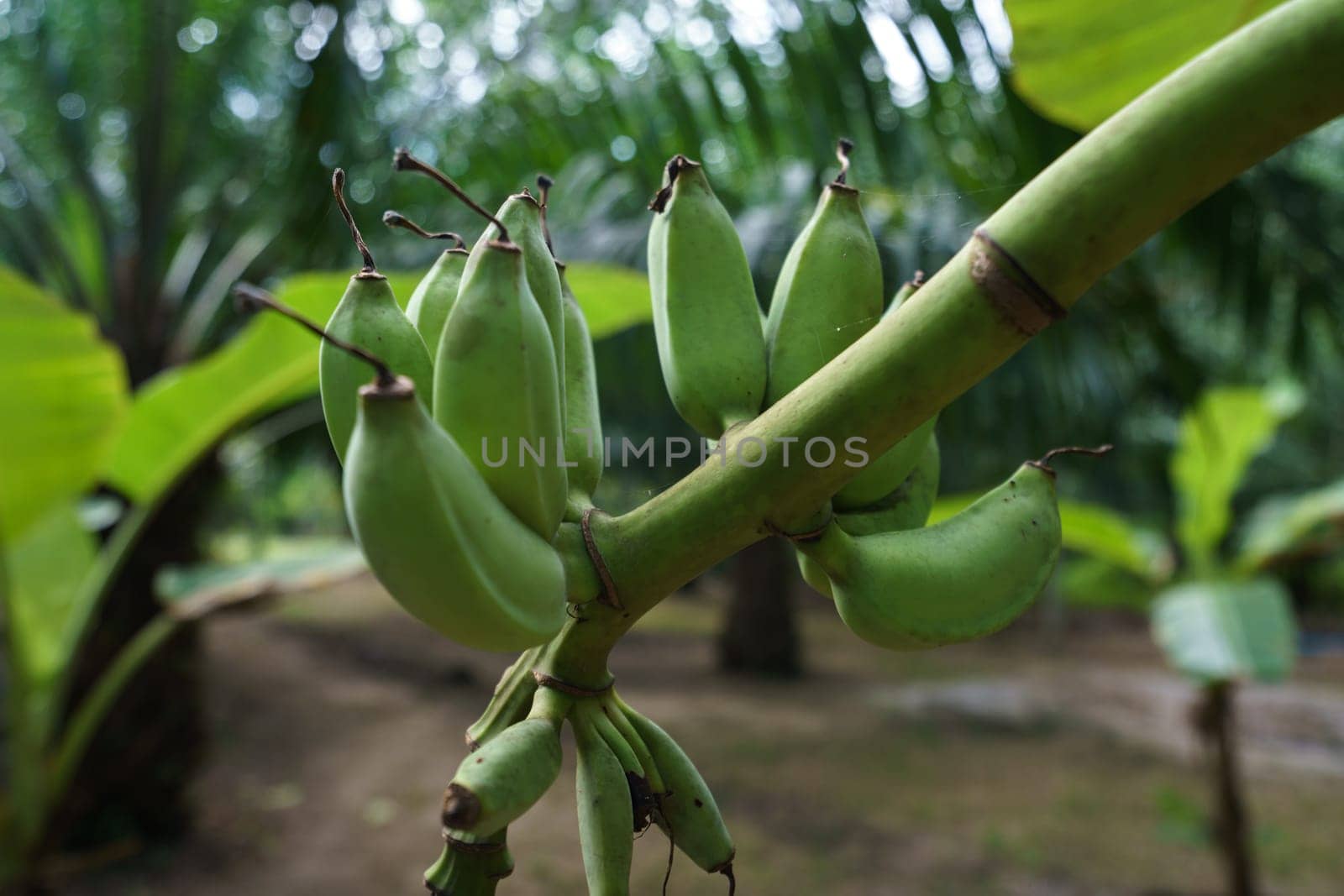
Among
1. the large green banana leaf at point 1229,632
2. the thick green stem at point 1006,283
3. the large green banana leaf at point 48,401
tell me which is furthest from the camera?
the large green banana leaf at point 1229,632

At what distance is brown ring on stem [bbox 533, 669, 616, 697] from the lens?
33cm

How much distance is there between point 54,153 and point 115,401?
2227 millimetres

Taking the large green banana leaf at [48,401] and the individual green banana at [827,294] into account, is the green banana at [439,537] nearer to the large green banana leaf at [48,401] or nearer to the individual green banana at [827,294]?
the individual green banana at [827,294]

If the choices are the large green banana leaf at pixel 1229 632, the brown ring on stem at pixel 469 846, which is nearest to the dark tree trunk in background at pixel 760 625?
the large green banana leaf at pixel 1229 632

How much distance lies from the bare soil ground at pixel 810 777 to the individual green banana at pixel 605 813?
1.71 m

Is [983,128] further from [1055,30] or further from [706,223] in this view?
[706,223]

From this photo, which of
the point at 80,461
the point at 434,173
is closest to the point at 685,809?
the point at 434,173

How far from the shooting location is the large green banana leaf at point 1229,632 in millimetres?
2088

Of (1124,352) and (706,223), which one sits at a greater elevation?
(706,223)

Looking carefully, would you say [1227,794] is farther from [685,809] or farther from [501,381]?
[501,381]

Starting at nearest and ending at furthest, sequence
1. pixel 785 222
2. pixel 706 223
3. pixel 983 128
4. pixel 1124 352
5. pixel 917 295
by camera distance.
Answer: pixel 917 295 < pixel 706 223 < pixel 983 128 < pixel 785 222 < pixel 1124 352

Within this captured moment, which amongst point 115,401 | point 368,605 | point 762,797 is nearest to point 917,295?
point 115,401

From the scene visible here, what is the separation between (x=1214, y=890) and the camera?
110 inches

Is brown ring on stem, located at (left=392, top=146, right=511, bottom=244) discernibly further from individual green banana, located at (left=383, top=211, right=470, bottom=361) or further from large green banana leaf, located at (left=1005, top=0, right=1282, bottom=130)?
large green banana leaf, located at (left=1005, top=0, right=1282, bottom=130)
